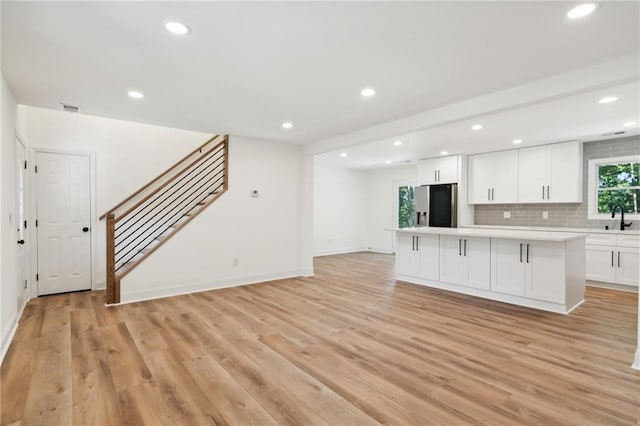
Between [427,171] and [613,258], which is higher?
[427,171]

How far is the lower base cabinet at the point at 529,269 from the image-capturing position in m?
3.91

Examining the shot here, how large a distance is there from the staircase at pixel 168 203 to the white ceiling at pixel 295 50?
5.45ft

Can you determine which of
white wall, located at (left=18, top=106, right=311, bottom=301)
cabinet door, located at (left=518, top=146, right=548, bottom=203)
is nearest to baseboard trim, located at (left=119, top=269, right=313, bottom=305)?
white wall, located at (left=18, top=106, right=311, bottom=301)

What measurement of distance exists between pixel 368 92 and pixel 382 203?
649 cm

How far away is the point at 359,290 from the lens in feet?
16.6

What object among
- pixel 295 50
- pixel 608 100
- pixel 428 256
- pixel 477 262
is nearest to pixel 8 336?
pixel 295 50

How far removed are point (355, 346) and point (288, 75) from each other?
2.60 metres

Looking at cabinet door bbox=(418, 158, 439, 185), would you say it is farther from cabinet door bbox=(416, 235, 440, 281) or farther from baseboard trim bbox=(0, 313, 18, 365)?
baseboard trim bbox=(0, 313, 18, 365)

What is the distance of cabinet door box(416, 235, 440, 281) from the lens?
514 cm

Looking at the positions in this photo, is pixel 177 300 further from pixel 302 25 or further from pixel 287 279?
pixel 302 25

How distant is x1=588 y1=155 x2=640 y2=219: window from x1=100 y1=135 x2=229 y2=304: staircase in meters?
6.45

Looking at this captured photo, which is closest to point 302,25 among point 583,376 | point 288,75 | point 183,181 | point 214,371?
point 288,75

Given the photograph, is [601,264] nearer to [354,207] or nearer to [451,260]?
[451,260]

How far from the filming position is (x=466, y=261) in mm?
4766
